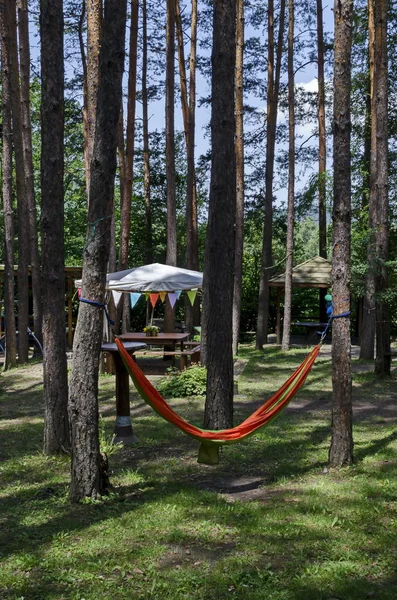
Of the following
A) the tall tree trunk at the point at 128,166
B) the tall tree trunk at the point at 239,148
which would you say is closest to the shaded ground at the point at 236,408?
the tall tree trunk at the point at 239,148

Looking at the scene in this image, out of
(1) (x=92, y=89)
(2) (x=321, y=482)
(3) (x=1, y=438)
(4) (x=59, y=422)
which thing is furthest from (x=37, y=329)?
(2) (x=321, y=482)

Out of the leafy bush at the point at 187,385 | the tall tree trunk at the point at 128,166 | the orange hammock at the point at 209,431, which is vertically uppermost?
the tall tree trunk at the point at 128,166

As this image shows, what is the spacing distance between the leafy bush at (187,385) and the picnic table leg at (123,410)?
11.2 feet

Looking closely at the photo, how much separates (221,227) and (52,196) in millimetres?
2281

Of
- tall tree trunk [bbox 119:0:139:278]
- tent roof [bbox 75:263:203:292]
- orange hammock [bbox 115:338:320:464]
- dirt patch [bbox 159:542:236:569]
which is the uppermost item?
tall tree trunk [bbox 119:0:139:278]

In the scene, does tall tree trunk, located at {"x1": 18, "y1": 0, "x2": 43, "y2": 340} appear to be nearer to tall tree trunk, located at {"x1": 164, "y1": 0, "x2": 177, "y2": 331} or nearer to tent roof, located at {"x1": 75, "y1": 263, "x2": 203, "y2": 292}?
tent roof, located at {"x1": 75, "y1": 263, "x2": 203, "y2": 292}

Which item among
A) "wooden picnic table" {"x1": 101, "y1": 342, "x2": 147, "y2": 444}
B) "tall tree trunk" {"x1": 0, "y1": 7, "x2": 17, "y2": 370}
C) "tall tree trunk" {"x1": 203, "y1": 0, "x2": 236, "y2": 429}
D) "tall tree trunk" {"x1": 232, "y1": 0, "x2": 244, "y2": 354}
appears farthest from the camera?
"tall tree trunk" {"x1": 232, "y1": 0, "x2": 244, "y2": 354}

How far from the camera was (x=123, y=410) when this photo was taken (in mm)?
7945

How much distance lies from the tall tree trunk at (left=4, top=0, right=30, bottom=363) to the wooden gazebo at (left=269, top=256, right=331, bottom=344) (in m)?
8.98

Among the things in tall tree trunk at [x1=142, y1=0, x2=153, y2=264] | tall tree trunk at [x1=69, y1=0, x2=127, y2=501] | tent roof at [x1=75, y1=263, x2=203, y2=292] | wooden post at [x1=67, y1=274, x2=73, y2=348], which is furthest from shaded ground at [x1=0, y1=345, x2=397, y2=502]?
tall tree trunk at [x1=142, y1=0, x2=153, y2=264]

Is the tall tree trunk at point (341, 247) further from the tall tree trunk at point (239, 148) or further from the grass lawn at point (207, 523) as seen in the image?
the tall tree trunk at point (239, 148)

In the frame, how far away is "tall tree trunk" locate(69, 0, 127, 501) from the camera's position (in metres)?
5.71

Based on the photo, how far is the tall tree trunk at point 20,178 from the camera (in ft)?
48.7

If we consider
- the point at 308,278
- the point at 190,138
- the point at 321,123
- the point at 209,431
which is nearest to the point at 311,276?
the point at 308,278
